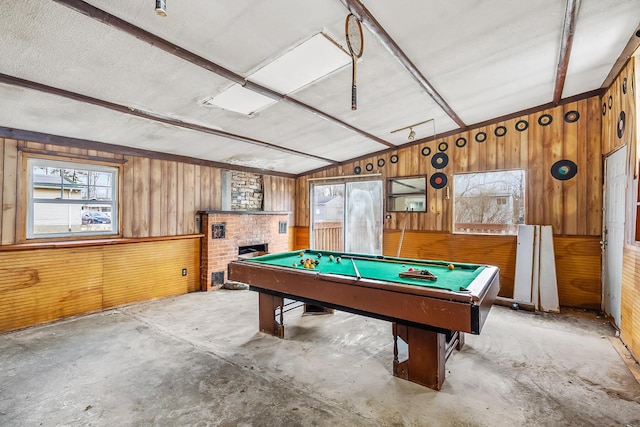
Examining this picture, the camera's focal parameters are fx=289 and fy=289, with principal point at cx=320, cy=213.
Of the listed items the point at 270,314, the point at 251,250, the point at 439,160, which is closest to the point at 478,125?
the point at 439,160

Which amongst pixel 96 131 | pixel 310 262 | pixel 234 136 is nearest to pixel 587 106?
pixel 310 262

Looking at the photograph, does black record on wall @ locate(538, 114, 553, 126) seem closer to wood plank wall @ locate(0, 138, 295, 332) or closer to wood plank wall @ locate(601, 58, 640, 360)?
wood plank wall @ locate(601, 58, 640, 360)

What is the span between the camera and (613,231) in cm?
353

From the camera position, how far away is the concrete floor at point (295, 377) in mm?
1935

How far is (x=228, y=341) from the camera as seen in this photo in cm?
306

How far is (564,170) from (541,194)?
43cm

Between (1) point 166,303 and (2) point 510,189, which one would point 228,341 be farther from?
(2) point 510,189

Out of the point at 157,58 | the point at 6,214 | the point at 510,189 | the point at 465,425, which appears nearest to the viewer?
the point at 465,425

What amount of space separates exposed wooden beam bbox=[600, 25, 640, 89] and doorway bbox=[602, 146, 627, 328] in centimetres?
93

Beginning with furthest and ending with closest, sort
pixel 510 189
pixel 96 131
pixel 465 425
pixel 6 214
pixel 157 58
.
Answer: pixel 510 189 → pixel 96 131 → pixel 6 214 → pixel 157 58 → pixel 465 425

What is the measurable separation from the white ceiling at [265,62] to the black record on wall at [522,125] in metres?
0.27

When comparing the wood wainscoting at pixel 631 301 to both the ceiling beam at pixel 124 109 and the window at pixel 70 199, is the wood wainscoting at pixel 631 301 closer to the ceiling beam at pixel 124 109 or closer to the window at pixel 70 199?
the ceiling beam at pixel 124 109

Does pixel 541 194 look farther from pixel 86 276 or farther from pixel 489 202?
pixel 86 276

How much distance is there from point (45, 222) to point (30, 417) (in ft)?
8.40
